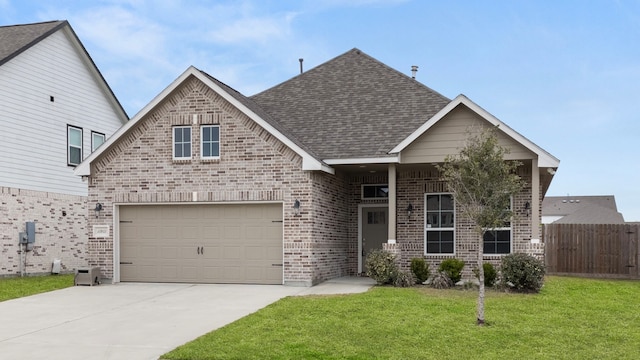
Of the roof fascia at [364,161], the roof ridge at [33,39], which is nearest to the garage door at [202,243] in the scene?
the roof fascia at [364,161]

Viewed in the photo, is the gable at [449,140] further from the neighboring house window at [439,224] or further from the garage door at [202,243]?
the garage door at [202,243]

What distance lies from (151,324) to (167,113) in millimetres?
7799

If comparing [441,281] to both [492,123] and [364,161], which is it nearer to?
[364,161]

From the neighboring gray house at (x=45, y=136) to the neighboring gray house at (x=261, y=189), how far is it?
4.70m

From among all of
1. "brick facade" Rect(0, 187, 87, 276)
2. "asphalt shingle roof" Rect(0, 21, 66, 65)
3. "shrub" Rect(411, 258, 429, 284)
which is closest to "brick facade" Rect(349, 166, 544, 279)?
"shrub" Rect(411, 258, 429, 284)

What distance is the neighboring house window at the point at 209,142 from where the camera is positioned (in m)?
17.8

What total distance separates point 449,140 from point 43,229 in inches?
562

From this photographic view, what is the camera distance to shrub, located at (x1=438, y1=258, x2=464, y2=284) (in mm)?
16656

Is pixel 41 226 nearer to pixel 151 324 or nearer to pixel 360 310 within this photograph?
pixel 151 324

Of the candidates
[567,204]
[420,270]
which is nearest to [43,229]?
[420,270]

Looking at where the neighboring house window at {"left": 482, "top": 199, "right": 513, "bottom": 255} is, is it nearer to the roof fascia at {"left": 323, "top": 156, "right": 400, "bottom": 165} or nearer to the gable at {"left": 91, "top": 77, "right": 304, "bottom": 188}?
the roof fascia at {"left": 323, "top": 156, "right": 400, "bottom": 165}

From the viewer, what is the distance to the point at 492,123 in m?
16.7

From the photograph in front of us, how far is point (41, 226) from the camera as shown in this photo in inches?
897

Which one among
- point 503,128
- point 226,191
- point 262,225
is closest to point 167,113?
point 226,191
